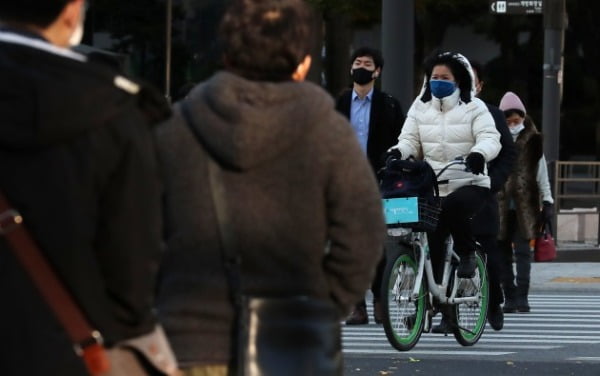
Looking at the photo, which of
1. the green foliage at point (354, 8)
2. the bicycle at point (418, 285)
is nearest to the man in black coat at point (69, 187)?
the bicycle at point (418, 285)

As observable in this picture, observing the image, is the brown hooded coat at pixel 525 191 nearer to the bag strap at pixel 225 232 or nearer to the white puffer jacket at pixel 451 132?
the white puffer jacket at pixel 451 132

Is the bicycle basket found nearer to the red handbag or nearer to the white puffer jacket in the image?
the white puffer jacket

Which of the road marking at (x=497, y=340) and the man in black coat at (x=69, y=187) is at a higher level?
the man in black coat at (x=69, y=187)

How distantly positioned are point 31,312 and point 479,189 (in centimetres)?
710

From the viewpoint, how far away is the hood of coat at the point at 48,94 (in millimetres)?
3328

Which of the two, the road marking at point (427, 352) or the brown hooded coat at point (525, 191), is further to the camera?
the brown hooded coat at point (525, 191)

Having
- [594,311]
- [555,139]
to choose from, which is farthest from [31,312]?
[555,139]

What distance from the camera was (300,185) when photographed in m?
4.02

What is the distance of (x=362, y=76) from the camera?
446 inches

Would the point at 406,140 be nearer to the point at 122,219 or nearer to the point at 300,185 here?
the point at 300,185

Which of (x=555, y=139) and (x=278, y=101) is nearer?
(x=278, y=101)

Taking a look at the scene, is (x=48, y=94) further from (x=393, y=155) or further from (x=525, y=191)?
(x=525, y=191)

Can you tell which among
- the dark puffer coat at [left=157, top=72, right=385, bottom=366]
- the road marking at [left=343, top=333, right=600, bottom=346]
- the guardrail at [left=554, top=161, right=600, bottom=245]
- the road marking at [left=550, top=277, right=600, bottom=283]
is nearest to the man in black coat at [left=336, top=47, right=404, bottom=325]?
the road marking at [left=343, top=333, right=600, bottom=346]

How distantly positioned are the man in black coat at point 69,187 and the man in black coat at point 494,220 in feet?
23.3
